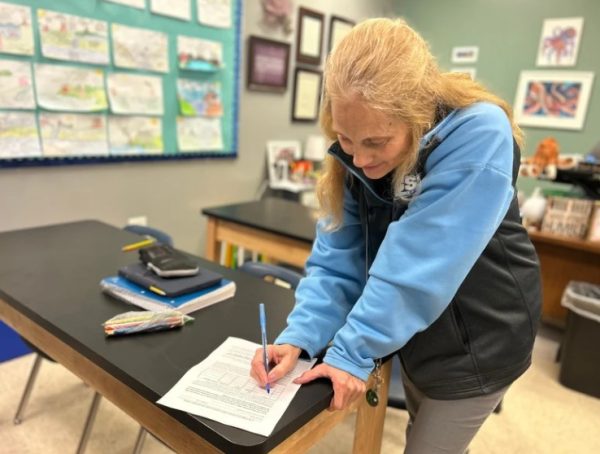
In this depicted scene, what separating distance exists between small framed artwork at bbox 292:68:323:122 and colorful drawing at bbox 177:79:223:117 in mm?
816

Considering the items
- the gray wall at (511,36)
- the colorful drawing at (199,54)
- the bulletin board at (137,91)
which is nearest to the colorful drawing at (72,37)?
the bulletin board at (137,91)

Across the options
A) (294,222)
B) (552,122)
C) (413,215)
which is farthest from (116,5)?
(552,122)

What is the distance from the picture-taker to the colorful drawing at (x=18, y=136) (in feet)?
6.70

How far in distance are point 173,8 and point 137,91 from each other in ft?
1.72

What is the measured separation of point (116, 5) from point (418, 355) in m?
2.29

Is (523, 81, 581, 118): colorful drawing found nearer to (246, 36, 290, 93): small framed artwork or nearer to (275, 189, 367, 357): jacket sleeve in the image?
(246, 36, 290, 93): small framed artwork

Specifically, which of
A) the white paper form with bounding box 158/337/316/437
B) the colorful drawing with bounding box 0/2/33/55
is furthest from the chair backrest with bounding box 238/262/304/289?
the colorful drawing with bounding box 0/2/33/55

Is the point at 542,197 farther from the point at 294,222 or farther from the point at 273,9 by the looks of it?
the point at 273,9

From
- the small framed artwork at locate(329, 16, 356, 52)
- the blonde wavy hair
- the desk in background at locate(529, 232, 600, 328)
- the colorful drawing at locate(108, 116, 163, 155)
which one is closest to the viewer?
the blonde wavy hair

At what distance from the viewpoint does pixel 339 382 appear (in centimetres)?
84

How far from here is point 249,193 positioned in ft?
11.2

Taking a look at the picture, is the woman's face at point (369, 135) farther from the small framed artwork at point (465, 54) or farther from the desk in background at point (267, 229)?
the small framed artwork at point (465, 54)

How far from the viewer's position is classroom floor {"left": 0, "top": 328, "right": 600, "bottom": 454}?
5.53ft

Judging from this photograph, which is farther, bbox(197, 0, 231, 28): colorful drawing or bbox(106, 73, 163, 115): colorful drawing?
bbox(197, 0, 231, 28): colorful drawing
